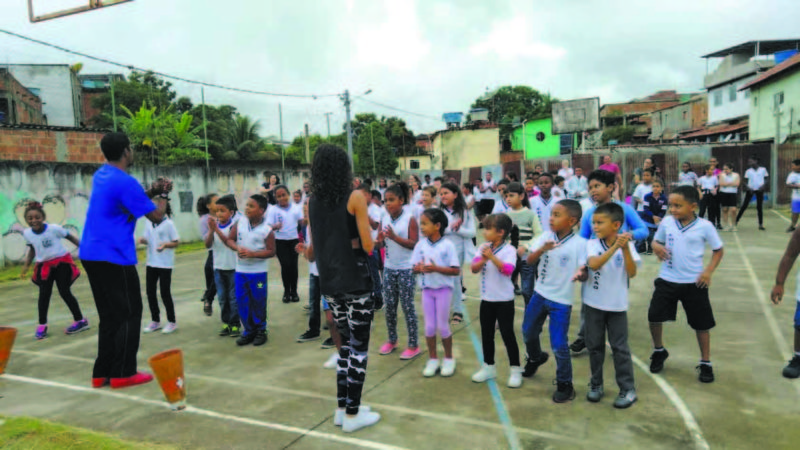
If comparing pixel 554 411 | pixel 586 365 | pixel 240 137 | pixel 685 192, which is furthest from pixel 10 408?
pixel 240 137

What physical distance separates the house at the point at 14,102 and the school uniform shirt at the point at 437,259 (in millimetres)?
22443

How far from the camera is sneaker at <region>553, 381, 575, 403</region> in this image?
156 inches

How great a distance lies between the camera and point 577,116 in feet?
102

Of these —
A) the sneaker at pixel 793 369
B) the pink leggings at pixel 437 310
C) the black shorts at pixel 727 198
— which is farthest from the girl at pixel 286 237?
the black shorts at pixel 727 198

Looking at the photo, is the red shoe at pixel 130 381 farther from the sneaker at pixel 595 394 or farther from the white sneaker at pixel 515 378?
the sneaker at pixel 595 394

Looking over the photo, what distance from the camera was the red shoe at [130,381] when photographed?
4.55m

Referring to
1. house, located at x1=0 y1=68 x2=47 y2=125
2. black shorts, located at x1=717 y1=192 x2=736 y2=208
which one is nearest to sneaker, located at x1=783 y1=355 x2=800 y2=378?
black shorts, located at x1=717 y1=192 x2=736 y2=208

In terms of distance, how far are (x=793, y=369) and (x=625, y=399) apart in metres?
1.71

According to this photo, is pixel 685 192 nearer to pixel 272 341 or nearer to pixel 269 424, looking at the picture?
pixel 269 424

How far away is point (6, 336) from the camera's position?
15.6 feet

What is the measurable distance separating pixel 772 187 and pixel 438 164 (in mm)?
23892

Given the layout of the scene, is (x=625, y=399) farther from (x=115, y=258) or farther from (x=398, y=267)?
(x=115, y=258)

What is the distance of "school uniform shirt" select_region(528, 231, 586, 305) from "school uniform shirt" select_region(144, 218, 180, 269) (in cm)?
441

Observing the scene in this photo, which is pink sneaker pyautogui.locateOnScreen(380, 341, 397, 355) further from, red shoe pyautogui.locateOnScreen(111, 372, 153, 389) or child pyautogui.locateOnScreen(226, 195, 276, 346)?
red shoe pyautogui.locateOnScreen(111, 372, 153, 389)
